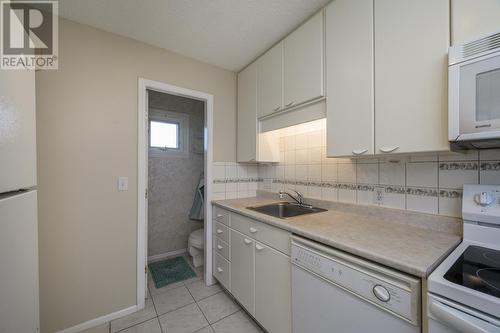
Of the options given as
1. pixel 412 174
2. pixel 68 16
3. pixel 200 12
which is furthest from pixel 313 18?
pixel 68 16

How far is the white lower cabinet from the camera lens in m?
1.25

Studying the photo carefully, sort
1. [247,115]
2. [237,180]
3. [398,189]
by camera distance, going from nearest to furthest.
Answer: [398,189] < [247,115] < [237,180]

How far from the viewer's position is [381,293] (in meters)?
0.78

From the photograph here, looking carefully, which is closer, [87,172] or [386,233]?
[386,233]

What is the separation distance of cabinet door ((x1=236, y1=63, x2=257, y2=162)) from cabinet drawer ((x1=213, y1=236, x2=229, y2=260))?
878 mm

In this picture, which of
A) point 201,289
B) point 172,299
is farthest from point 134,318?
point 201,289

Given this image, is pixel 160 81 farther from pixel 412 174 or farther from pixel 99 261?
pixel 412 174

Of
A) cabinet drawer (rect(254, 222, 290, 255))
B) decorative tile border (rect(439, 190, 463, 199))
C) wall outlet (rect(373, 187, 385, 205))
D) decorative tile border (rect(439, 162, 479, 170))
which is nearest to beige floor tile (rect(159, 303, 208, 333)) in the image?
cabinet drawer (rect(254, 222, 290, 255))

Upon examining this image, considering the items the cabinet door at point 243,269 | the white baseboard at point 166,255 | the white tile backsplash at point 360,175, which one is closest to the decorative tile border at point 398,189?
the white tile backsplash at point 360,175

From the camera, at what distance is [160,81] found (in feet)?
6.17

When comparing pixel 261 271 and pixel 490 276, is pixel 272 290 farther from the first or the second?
pixel 490 276

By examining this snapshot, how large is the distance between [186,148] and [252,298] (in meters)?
2.15

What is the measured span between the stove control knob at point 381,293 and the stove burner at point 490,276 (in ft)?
0.93

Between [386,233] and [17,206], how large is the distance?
1544 millimetres
